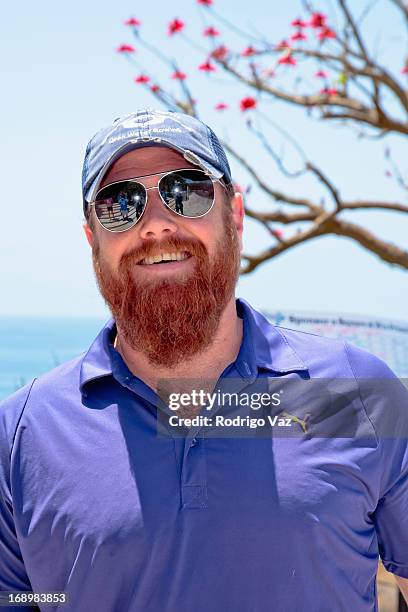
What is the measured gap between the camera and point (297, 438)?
72.0 inches

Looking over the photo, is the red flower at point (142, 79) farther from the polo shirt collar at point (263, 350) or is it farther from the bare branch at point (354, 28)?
the polo shirt collar at point (263, 350)

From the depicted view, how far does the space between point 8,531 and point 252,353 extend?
726 mm

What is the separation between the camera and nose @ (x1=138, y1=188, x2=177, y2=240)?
1.98m

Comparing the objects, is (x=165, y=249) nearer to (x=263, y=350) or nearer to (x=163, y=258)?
(x=163, y=258)

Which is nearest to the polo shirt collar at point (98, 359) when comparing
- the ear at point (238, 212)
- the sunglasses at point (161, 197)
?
the sunglasses at point (161, 197)

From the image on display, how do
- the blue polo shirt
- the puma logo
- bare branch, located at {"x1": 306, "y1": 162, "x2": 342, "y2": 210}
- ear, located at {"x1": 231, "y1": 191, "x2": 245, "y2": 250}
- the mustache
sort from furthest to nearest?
1. bare branch, located at {"x1": 306, "y1": 162, "x2": 342, "y2": 210}
2. ear, located at {"x1": 231, "y1": 191, "x2": 245, "y2": 250}
3. the mustache
4. the puma logo
5. the blue polo shirt

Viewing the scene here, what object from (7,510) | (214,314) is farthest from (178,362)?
(7,510)

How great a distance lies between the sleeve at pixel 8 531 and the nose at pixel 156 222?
1.76ft

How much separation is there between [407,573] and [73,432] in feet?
2.96

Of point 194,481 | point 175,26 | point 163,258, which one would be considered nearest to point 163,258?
point 163,258

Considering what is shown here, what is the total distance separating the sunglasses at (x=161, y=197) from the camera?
202cm

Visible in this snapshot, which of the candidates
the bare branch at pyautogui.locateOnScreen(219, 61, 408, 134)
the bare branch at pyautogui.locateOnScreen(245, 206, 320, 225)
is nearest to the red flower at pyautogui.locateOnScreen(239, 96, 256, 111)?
the bare branch at pyautogui.locateOnScreen(219, 61, 408, 134)

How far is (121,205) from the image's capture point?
6.66ft

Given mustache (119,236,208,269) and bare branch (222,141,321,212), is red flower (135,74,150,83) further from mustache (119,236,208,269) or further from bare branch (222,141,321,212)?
mustache (119,236,208,269)
